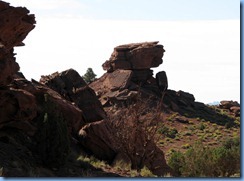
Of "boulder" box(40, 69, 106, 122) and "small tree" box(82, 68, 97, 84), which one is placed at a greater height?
"small tree" box(82, 68, 97, 84)

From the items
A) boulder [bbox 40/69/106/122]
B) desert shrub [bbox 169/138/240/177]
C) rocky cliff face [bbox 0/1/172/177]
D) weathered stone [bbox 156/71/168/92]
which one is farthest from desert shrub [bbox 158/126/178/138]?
desert shrub [bbox 169/138/240/177]

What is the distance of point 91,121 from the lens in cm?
2967

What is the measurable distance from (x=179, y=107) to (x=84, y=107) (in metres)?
44.0

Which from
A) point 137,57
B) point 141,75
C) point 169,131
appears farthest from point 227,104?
point 169,131

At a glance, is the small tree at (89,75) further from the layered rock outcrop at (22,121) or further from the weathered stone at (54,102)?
the layered rock outcrop at (22,121)

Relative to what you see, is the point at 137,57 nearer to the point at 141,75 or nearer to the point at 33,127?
the point at 141,75

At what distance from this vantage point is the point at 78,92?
3102 centimetres

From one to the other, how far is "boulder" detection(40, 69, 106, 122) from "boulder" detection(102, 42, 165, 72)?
1571 inches

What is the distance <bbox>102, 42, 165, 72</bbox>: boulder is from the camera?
236 feet

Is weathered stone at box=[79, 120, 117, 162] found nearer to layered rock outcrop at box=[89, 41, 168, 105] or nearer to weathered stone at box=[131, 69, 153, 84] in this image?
layered rock outcrop at box=[89, 41, 168, 105]

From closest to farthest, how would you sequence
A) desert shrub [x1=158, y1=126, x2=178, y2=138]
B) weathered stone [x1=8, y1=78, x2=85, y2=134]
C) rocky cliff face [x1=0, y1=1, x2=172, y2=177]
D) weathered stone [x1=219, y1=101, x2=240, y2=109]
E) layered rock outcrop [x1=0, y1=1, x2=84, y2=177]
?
layered rock outcrop [x1=0, y1=1, x2=84, y2=177]
rocky cliff face [x1=0, y1=1, x2=172, y2=177]
weathered stone [x1=8, y1=78, x2=85, y2=134]
desert shrub [x1=158, y1=126, x2=178, y2=138]
weathered stone [x1=219, y1=101, x2=240, y2=109]

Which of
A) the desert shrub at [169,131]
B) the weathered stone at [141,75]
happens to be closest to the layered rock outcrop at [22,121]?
the desert shrub at [169,131]

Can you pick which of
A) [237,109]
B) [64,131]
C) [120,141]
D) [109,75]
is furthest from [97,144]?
[237,109]

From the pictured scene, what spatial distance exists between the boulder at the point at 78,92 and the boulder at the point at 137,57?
131 feet
